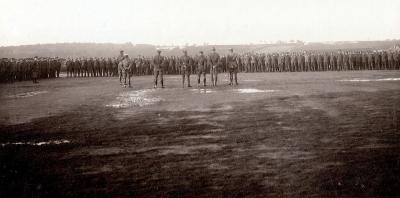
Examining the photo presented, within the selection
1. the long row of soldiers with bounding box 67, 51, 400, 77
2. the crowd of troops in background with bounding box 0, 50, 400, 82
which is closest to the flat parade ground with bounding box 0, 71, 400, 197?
the crowd of troops in background with bounding box 0, 50, 400, 82

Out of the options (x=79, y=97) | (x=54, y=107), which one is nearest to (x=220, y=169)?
(x=54, y=107)

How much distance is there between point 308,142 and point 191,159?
2.39m

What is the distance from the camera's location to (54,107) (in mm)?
16312

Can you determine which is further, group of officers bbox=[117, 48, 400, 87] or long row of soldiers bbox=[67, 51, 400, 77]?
long row of soldiers bbox=[67, 51, 400, 77]

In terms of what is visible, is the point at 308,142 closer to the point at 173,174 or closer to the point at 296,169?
the point at 296,169

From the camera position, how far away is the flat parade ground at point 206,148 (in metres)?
6.69

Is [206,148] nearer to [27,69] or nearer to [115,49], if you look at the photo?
[27,69]


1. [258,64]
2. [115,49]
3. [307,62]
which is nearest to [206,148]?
[307,62]

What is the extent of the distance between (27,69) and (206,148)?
2647 centimetres

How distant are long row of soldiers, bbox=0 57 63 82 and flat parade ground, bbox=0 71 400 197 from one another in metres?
15.8

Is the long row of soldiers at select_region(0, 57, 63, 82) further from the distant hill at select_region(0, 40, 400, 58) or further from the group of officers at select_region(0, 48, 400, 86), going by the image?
the distant hill at select_region(0, 40, 400, 58)

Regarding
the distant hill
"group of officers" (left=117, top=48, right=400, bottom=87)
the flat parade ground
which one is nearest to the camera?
the flat parade ground

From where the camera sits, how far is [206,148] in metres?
9.08

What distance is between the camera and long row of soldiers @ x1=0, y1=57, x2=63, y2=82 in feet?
102
